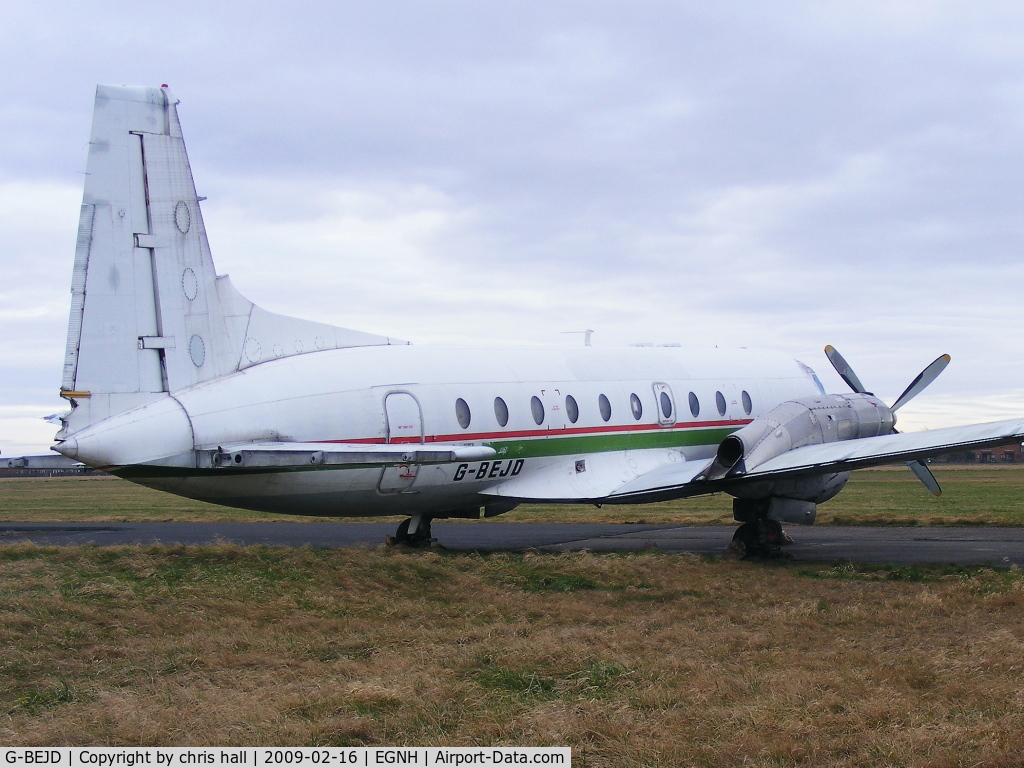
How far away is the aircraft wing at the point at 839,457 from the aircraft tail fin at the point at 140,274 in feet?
25.7

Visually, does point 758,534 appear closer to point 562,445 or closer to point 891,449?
point 891,449

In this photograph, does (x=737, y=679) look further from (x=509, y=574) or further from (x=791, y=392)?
(x=791, y=392)

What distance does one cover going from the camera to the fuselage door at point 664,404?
20812 mm

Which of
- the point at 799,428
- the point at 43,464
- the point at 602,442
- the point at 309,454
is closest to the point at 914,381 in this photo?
the point at 799,428

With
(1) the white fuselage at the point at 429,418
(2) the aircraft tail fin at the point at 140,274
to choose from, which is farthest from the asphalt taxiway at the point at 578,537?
(2) the aircraft tail fin at the point at 140,274

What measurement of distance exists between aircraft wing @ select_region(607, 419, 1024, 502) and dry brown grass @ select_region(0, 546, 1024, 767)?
81.8 inches

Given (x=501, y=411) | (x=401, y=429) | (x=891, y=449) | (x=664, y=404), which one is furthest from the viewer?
(x=664, y=404)

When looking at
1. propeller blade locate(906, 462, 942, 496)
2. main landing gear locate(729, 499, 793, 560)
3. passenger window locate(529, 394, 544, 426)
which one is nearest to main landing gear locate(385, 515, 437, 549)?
passenger window locate(529, 394, 544, 426)

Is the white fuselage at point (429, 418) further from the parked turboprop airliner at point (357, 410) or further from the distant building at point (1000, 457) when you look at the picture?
the distant building at point (1000, 457)

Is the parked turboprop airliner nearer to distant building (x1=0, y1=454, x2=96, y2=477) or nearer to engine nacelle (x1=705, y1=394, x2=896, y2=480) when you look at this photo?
engine nacelle (x1=705, y1=394, x2=896, y2=480)

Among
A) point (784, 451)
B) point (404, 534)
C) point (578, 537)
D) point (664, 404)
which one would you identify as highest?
point (664, 404)

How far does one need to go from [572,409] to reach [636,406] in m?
1.82

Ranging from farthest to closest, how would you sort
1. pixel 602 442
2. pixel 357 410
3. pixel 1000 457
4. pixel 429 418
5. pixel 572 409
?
pixel 1000 457 → pixel 602 442 → pixel 572 409 → pixel 429 418 → pixel 357 410

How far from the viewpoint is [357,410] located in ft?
51.7
